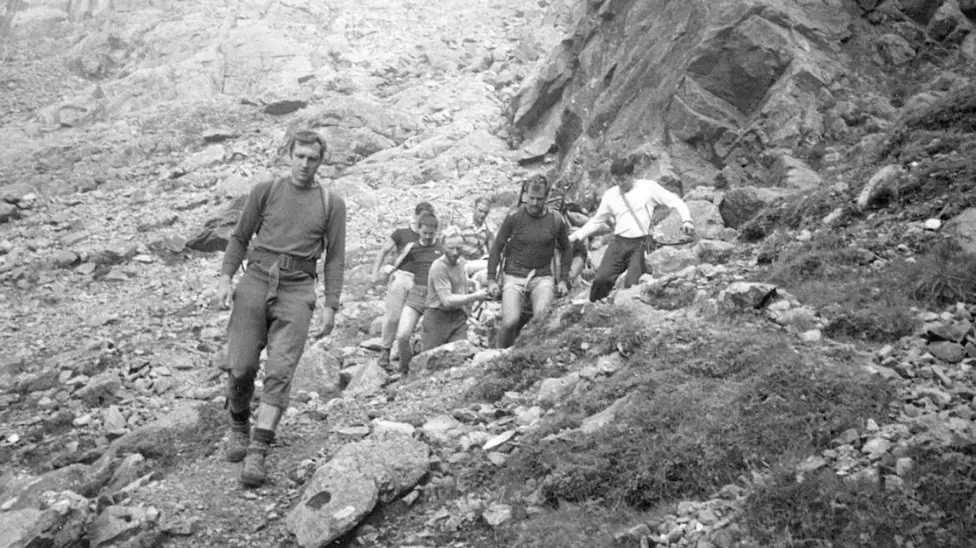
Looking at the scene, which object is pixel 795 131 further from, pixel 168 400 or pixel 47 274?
pixel 47 274

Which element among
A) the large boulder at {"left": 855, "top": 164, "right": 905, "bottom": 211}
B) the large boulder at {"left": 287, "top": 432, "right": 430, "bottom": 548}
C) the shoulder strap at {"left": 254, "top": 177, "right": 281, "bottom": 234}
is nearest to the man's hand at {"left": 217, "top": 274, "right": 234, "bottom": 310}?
the shoulder strap at {"left": 254, "top": 177, "right": 281, "bottom": 234}

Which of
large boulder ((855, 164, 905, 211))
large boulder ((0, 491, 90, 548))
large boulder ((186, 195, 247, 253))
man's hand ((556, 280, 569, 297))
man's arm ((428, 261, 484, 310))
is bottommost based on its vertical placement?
large boulder ((186, 195, 247, 253))

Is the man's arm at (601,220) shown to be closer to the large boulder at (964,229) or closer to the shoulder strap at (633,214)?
the shoulder strap at (633,214)

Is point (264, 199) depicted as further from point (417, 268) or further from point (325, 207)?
point (417, 268)

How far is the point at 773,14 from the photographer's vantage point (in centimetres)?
1538

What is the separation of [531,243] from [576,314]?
1311 mm

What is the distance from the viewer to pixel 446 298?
926 cm

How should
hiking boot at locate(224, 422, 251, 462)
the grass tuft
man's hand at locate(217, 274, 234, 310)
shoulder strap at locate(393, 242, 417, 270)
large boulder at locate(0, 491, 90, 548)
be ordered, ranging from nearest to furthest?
the grass tuft
large boulder at locate(0, 491, 90, 548)
man's hand at locate(217, 274, 234, 310)
hiking boot at locate(224, 422, 251, 462)
shoulder strap at locate(393, 242, 417, 270)

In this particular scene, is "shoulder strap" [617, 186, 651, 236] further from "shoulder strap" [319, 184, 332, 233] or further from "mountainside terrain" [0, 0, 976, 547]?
"shoulder strap" [319, 184, 332, 233]

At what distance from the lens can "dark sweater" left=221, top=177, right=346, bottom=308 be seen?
6098mm

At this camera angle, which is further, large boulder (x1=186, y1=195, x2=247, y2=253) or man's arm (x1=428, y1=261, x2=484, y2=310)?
large boulder (x1=186, y1=195, x2=247, y2=253)

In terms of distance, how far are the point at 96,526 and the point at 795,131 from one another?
12563mm

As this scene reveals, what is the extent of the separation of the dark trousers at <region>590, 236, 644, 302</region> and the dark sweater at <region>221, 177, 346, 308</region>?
4.09 meters

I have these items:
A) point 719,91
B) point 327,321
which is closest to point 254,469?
point 327,321
